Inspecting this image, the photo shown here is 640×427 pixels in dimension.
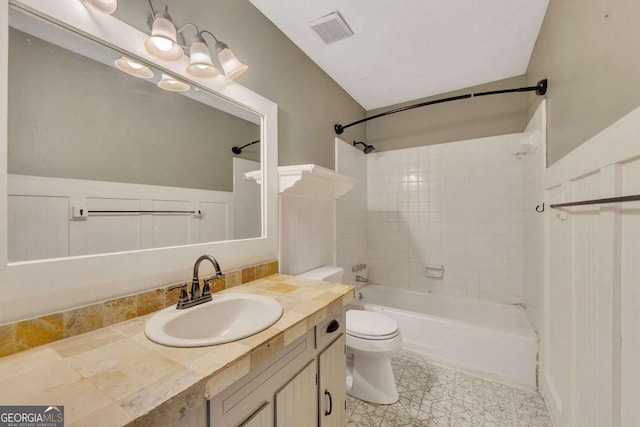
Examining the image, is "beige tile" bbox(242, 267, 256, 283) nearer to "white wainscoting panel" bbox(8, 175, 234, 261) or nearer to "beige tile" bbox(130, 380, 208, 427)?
"white wainscoting panel" bbox(8, 175, 234, 261)

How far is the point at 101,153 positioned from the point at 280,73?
3.99ft

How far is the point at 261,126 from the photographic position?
5.02 feet

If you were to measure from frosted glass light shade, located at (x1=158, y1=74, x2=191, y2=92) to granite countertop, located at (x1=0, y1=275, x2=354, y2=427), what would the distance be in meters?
0.96

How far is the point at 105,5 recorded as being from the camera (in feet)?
2.80

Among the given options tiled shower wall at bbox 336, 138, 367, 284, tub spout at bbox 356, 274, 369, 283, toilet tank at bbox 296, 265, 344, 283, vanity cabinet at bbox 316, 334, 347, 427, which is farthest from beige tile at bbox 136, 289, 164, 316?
tub spout at bbox 356, 274, 369, 283

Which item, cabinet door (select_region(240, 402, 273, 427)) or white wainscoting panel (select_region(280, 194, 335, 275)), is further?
white wainscoting panel (select_region(280, 194, 335, 275))

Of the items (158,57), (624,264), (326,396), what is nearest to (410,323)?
(326,396)

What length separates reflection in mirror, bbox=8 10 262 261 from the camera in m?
0.76

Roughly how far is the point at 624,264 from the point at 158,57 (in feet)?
5.79

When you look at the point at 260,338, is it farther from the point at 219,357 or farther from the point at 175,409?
the point at 175,409

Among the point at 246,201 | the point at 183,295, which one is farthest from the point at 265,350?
the point at 246,201

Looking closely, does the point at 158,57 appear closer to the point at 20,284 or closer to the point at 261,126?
the point at 261,126

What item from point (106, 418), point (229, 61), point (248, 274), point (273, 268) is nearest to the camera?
point (106, 418)

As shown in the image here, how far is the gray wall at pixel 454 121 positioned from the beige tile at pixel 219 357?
272 cm
